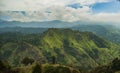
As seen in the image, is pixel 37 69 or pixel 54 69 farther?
pixel 54 69

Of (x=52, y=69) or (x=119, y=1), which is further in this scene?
(x=52, y=69)

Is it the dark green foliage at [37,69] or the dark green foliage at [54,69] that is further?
the dark green foliage at [54,69]

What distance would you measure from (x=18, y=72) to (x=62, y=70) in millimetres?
29357

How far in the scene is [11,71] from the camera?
174m

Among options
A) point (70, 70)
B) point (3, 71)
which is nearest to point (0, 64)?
point (3, 71)

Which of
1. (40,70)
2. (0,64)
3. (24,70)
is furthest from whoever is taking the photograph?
(0,64)

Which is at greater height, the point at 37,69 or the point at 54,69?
the point at 37,69

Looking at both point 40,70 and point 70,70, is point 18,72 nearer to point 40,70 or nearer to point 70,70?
point 40,70

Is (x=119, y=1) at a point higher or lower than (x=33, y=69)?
higher

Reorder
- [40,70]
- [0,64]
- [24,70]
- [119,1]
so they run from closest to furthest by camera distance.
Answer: [119,1] < [40,70] < [24,70] < [0,64]

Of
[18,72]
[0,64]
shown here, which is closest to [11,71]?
[18,72]

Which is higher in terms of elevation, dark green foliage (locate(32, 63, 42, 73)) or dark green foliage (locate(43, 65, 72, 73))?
dark green foliage (locate(32, 63, 42, 73))

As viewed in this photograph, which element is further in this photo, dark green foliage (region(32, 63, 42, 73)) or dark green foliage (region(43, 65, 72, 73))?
dark green foliage (region(43, 65, 72, 73))

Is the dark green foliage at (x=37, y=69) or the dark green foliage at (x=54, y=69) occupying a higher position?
the dark green foliage at (x=37, y=69)
